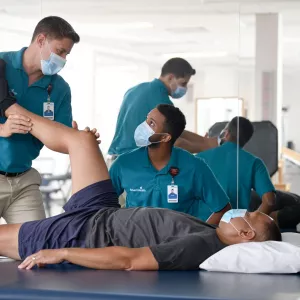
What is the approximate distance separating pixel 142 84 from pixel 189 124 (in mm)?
417

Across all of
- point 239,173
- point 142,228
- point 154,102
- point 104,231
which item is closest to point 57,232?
point 104,231

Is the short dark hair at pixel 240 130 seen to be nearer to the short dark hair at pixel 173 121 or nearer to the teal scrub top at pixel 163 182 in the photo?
the short dark hair at pixel 173 121

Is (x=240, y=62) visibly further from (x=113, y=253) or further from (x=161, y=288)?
(x=161, y=288)

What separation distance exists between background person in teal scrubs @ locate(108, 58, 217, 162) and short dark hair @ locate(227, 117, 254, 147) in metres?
0.14

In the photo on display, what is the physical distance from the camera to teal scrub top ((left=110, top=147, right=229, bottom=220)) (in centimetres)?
336

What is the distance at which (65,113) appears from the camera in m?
3.34

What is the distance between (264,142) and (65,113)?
1.76m

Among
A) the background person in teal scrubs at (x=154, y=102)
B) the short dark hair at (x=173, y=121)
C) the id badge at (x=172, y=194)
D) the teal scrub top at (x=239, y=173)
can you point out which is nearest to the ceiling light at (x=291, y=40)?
the background person in teal scrubs at (x=154, y=102)

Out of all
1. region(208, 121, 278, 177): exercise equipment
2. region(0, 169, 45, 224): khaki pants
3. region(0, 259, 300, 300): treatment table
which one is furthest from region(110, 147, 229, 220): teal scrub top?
region(208, 121, 278, 177): exercise equipment

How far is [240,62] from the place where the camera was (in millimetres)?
4613

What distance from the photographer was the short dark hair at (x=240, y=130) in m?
4.62

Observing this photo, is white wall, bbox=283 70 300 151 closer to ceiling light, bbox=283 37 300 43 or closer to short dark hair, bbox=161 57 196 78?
ceiling light, bbox=283 37 300 43

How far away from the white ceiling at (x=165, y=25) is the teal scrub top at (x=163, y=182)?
140cm

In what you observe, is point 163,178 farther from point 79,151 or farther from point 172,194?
point 79,151
